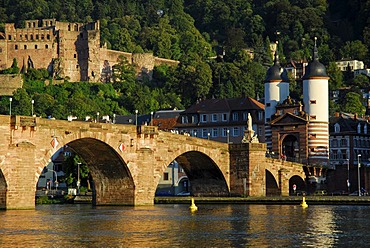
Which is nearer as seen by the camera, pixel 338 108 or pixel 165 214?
pixel 165 214

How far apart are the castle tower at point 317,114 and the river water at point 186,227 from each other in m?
40.7

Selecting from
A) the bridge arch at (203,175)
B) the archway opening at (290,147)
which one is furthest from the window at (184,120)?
the bridge arch at (203,175)

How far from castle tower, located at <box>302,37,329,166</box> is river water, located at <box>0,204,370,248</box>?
40.7 metres

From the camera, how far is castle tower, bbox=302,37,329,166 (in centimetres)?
13912

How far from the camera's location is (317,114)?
13988 cm

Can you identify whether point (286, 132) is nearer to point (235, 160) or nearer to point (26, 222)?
point (235, 160)

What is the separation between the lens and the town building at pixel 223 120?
6156 inches

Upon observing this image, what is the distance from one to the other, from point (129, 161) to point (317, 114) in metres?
46.3

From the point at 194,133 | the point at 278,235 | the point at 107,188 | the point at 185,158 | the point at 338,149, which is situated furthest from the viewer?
the point at 194,133

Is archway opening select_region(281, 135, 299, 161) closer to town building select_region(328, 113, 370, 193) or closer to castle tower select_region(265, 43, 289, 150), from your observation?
castle tower select_region(265, 43, 289, 150)

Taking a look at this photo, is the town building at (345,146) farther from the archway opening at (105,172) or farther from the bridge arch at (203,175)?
the archway opening at (105,172)

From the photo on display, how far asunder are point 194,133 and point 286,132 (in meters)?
21.6

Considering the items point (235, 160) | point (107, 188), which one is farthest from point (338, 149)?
point (107, 188)

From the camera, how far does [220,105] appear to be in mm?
161375
